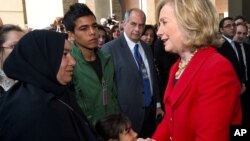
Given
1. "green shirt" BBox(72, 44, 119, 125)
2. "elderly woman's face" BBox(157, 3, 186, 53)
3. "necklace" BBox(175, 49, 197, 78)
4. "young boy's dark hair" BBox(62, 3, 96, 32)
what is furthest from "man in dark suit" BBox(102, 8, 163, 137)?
"elderly woman's face" BBox(157, 3, 186, 53)

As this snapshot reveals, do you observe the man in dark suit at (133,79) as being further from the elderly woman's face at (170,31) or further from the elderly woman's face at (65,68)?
the elderly woman's face at (170,31)

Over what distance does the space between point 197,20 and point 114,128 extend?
55.6 inches

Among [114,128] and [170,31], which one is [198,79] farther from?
[114,128]

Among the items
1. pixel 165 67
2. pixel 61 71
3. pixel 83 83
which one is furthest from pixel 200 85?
pixel 165 67

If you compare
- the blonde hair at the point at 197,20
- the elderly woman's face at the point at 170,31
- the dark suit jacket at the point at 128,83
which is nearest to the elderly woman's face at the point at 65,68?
the elderly woman's face at the point at 170,31

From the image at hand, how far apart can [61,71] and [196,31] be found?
806 mm

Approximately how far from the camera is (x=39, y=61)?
7.04 ft

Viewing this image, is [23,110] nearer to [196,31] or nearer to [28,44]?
[28,44]

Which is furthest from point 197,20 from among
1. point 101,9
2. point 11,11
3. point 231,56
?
point 101,9

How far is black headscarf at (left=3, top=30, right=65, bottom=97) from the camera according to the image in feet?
6.96

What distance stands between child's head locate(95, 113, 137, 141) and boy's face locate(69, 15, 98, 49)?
0.67 m

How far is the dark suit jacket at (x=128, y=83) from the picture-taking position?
4.04 m

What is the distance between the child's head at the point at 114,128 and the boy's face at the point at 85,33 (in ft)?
2.21

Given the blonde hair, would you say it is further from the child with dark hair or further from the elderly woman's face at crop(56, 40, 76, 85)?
the child with dark hair
